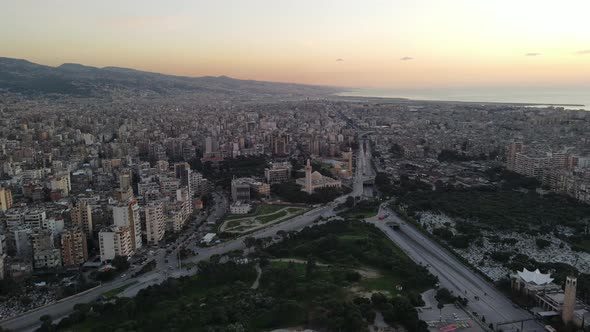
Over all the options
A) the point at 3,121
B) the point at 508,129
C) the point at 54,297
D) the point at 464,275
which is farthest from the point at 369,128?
the point at 54,297

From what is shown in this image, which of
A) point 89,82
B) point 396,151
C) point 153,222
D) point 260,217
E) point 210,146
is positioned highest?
point 89,82

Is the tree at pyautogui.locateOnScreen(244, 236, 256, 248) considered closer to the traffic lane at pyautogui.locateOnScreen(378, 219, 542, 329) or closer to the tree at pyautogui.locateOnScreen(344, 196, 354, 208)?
→ the traffic lane at pyautogui.locateOnScreen(378, 219, 542, 329)

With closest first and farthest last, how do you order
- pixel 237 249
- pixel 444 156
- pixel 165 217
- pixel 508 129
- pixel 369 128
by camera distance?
pixel 237 249, pixel 165 217, pixel 444 156, pixel 508 129, pixel 369 128

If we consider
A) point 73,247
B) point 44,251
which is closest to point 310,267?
point 73,247

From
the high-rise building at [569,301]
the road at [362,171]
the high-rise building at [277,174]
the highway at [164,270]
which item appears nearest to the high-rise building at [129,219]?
the highway at [164,270]

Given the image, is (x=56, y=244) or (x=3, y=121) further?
(x=3, y=121)

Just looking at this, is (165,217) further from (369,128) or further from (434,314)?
(369,128)

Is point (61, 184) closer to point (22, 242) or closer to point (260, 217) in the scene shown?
point (22, 242)
